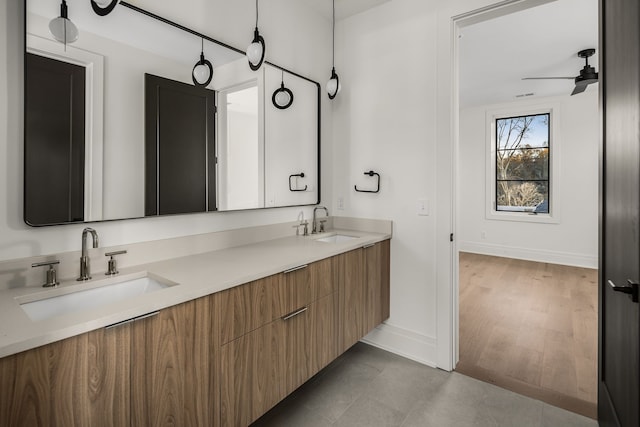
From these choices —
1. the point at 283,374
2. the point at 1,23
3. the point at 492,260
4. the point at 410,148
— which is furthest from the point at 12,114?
the point at 492,260

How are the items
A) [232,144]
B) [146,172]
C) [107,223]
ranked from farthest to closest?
[232,144] < [146,172] < [107,223]

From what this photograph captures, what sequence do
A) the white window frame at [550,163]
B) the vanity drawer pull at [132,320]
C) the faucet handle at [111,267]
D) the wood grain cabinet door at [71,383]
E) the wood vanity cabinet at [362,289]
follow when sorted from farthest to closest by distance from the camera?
the white window frame at [550,163] < the wood vanity cabinet at [362,289] < the faucet handle at [111,267] < the vanity drawer pull at [132,320] < the wood grain cabinet door at [71,383]

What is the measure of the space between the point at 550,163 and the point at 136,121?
6048 mm

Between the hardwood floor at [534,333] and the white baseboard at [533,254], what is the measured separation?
0.43 metres

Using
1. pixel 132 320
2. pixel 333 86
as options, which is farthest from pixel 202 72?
pixel 132 320

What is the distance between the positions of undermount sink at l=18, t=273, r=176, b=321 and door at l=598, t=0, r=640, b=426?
164 cm

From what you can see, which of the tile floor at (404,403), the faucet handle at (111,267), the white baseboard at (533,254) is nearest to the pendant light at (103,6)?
the faucet handle at (111,267)

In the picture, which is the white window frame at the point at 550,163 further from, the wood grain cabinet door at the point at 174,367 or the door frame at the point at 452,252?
the wood grain cabinet door at the point at 174,367

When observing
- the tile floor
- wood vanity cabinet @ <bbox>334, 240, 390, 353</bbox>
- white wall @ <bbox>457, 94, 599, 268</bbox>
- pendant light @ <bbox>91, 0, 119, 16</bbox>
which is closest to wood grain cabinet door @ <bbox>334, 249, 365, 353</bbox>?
wood vanity cabinet @ <bbox>334, 240, 390, 353</bbox>

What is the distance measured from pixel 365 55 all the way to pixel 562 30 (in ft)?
6.47

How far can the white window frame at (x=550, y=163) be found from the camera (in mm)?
5398

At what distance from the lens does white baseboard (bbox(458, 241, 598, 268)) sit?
205 inches

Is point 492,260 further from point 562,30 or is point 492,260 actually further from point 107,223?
point 107,223

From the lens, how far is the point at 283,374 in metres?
1.67
